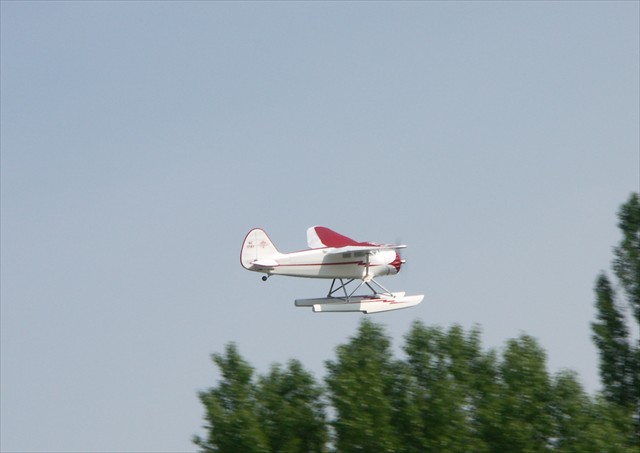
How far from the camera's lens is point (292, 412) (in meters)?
36.7

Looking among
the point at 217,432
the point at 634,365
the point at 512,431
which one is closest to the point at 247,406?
the point at 217,432

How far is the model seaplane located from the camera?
42.7m

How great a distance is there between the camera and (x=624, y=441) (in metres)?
36.9

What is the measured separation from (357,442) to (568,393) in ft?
23.6

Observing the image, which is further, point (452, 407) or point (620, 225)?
point (620, 225)

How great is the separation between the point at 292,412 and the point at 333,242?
9.62m

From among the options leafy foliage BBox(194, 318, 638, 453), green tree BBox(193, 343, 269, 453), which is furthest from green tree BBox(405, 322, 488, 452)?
green tree BBox(193, 343, 269, 453)

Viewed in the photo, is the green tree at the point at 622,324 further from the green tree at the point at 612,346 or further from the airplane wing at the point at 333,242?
the airplane wing at the point at 333,242

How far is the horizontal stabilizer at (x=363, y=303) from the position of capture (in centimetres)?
4269

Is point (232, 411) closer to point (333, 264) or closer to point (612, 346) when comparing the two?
point (333, 264)

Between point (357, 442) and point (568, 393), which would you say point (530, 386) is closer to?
point (568, 393)

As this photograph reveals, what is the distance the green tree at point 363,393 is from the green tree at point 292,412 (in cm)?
71

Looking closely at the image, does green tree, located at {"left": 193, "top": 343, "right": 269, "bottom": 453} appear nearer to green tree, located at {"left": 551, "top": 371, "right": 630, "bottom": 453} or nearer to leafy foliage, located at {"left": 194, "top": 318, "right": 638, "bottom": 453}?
leafy foliage, located at {"left": 194, "top": 318, "right": 638, "bottom": 453}

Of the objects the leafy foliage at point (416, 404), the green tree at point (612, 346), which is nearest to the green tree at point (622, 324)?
the green tree at point (612, 346)
